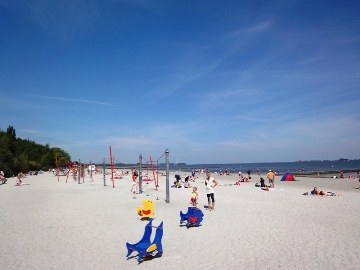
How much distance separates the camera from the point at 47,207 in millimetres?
14055

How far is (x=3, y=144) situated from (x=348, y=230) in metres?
46.1

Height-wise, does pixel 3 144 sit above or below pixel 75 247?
above

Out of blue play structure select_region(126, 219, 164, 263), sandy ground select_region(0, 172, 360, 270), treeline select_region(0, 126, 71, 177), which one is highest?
treeline select_region(0, 126, 71, 177)

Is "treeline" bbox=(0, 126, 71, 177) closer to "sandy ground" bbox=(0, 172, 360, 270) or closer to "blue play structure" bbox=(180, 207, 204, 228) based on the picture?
"sandy ground" bbox=(0, 172, 360, 270)

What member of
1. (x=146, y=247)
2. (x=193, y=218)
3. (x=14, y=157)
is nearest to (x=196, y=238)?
(x=193, y=218)

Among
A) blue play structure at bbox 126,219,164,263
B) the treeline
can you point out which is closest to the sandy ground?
blue play structure at bbox 126,219,164,263

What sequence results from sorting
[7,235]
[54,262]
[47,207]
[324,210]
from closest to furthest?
[54,262]
[7,235]
[324,210]
[47,207]

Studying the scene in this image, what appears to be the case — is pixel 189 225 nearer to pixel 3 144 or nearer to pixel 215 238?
pixel 215 238

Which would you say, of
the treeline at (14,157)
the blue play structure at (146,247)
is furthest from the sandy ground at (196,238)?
the treeline at (14,157)

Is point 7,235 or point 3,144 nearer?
point 7,235

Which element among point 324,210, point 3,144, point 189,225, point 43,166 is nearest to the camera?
point 189,225

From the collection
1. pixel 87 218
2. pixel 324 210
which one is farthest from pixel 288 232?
pixel 87 218

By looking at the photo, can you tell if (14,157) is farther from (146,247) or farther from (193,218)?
(146,247)

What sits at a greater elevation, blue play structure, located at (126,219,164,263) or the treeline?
the treeline
